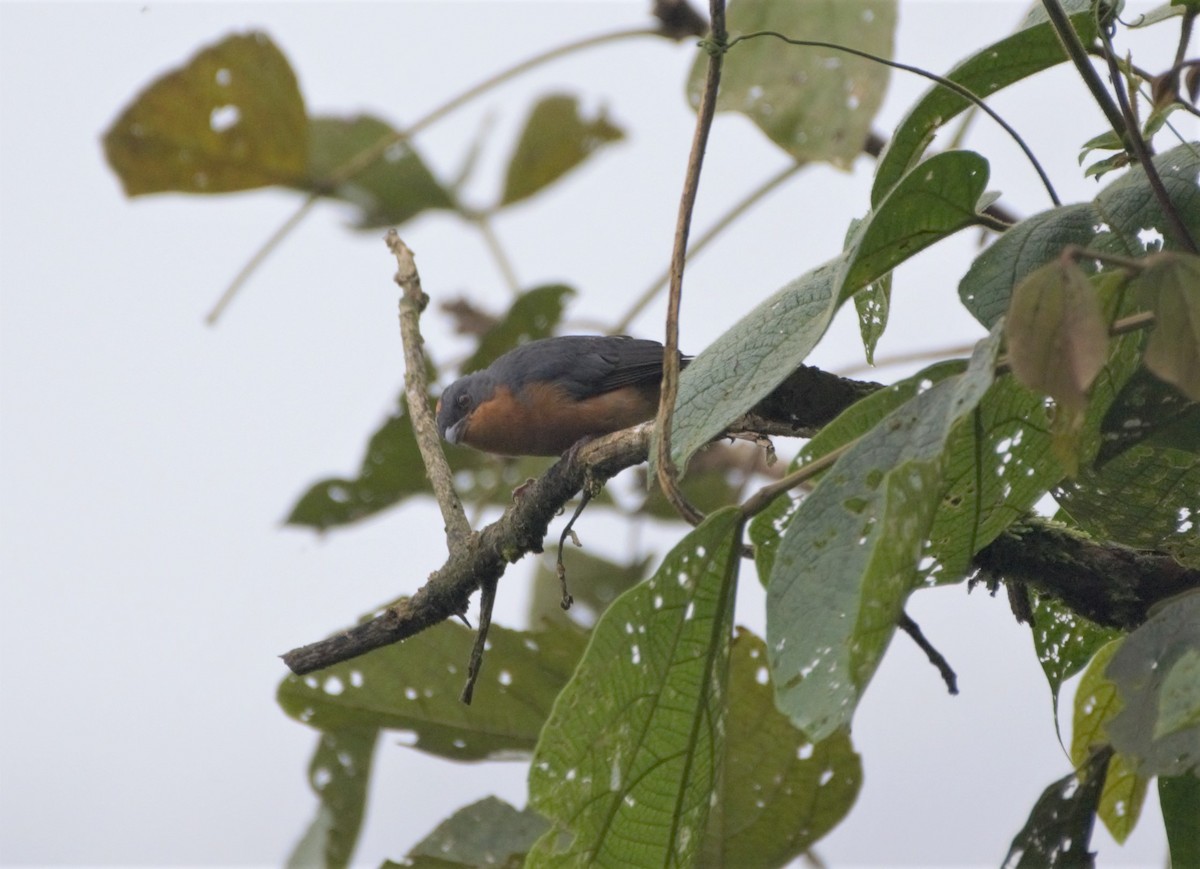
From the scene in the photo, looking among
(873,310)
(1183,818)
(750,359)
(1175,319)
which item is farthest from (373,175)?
(1175,319)

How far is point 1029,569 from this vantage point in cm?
255

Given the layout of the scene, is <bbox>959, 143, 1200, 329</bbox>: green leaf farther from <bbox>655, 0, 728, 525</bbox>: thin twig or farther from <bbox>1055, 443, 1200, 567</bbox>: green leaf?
<bbox>655, 0, 728, 525</bbox>: thin twig

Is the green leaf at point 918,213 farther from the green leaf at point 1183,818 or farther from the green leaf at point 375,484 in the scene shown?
the green leaf at point 375,484

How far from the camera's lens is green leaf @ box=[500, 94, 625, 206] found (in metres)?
6.26

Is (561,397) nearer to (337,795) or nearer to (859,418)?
(337,795)

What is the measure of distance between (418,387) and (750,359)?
2.01 metres

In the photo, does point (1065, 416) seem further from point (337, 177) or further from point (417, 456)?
point (337, 177)

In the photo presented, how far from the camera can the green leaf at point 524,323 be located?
4684 mm

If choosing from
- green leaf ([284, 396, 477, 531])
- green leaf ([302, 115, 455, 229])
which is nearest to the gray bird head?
green leaf ([284, 396, 477, 531])

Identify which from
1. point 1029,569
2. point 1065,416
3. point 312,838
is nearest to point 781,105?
point 1029,569

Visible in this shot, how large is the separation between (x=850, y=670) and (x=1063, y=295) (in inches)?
19.2

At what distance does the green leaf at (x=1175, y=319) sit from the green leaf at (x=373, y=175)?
4.48 meters

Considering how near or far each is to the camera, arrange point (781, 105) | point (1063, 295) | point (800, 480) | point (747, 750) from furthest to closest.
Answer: point (781, 105) < point (747, 750) < point (800, 480) < point (1063, 295)

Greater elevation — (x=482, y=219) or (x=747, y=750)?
(x=482, y=219)
